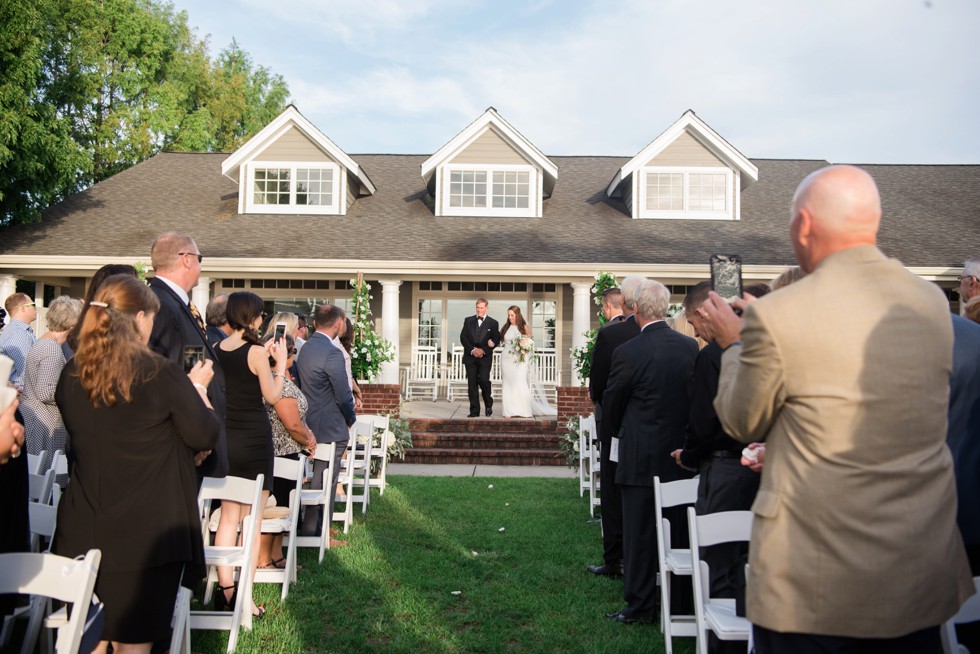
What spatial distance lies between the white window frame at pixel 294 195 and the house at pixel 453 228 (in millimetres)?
33

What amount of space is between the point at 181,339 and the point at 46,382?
2968 mm

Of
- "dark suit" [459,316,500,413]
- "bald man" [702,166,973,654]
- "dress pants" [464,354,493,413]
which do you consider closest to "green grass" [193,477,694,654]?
"bald man" [702,166,973,654]

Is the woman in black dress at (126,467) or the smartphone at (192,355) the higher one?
the smartphone at (192,355)

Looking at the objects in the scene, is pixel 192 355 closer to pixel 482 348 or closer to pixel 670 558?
pixel 670 558

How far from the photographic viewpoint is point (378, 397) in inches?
546

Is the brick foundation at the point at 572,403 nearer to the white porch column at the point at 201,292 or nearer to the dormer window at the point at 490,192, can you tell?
the dormer window at the point at 490,192

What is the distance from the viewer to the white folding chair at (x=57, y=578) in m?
2.77

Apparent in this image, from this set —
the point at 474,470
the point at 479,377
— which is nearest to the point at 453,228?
the point at 479,377

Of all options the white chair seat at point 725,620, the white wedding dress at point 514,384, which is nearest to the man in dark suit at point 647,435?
the white chair seat at point 725,620

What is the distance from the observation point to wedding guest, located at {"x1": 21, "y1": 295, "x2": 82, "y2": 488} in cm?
632

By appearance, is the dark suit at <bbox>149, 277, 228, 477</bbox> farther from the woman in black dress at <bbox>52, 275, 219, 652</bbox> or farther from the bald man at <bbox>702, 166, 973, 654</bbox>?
the bald man at <bbox>702, 166, 973, 654</bbox>

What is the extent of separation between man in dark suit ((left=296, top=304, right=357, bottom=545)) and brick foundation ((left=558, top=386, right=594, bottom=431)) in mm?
6793

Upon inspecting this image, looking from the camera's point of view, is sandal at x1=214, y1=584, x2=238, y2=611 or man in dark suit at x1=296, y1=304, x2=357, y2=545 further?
man in dark suit at x1=296, y1=304, x2=357, y2=545

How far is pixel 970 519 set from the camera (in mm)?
3355
